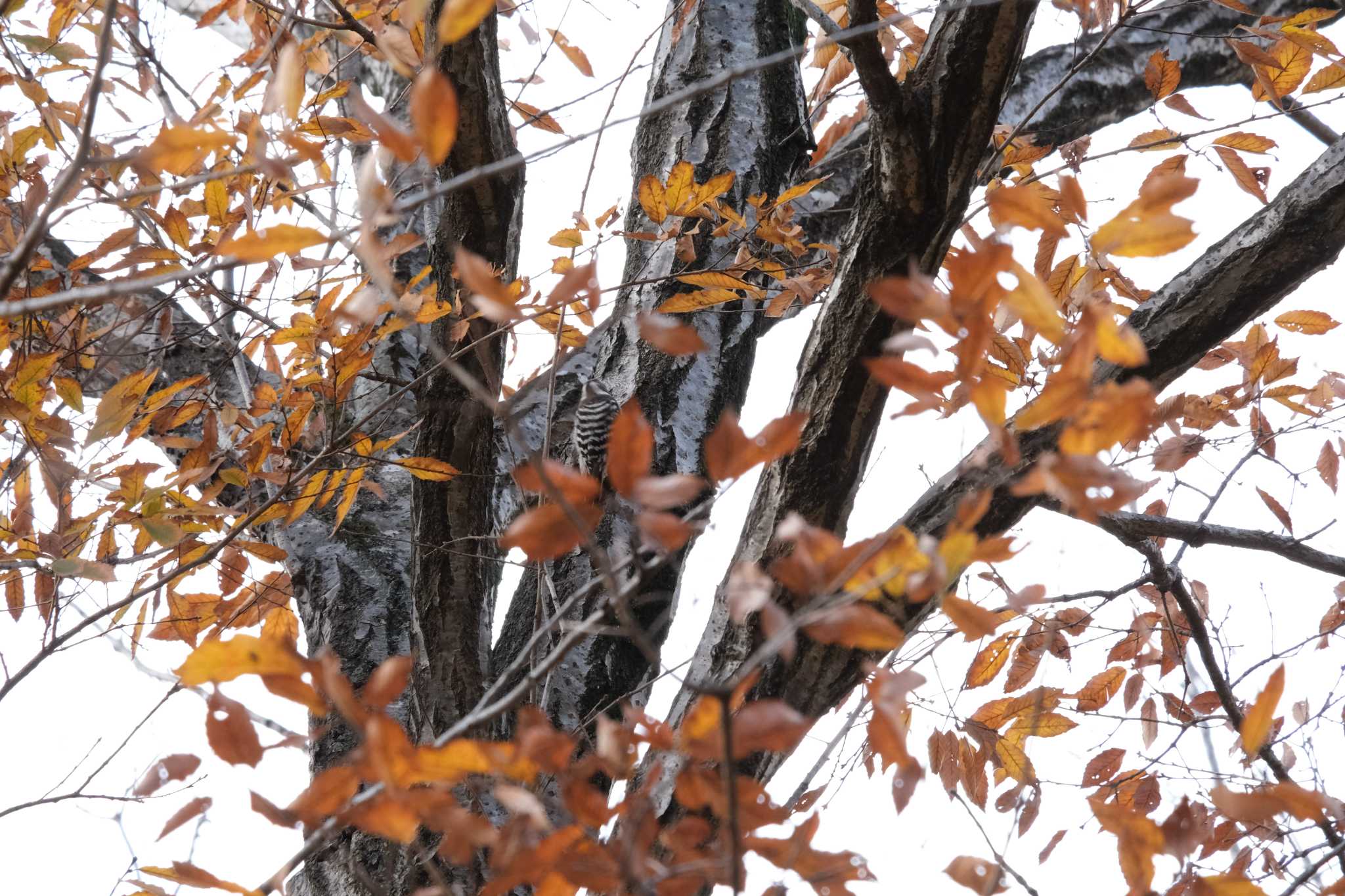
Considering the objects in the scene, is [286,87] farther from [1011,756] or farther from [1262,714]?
[1011,756]

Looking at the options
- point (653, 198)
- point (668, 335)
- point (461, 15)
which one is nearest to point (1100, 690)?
point (653, 198)

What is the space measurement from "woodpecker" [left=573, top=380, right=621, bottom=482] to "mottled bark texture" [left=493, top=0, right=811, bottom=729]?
0.13 ft

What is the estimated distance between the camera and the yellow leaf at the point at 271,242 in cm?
85

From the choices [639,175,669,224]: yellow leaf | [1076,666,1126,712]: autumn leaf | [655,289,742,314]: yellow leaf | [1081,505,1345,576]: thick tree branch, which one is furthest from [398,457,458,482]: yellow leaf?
[1076,666,1126,712]: autumn leaf

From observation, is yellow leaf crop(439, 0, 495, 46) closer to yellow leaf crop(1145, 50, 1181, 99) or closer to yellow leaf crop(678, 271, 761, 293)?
yellow leaf crop(678, 271, 761, 293)

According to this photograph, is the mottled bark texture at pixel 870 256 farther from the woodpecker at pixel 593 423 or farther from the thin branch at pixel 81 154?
the thin branch at pixel 81 154

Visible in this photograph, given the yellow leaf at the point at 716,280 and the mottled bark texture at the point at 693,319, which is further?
the mottled bark texture at the point at 693,319

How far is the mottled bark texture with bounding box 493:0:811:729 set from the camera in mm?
2049

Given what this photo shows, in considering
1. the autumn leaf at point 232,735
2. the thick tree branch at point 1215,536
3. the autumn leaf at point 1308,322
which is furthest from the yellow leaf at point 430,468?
the autumn leaf at point 1308,322

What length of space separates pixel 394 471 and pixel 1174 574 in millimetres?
1863

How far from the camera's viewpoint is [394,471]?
251cm

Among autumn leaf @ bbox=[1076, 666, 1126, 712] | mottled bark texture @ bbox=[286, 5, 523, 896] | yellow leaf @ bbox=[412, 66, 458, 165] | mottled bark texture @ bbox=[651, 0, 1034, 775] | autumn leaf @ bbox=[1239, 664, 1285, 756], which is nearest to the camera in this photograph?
yellow leaf @ bbox=[412, 66, 458, 165]

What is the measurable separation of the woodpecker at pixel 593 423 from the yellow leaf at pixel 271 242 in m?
1.43

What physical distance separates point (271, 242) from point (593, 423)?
150 centimetres
